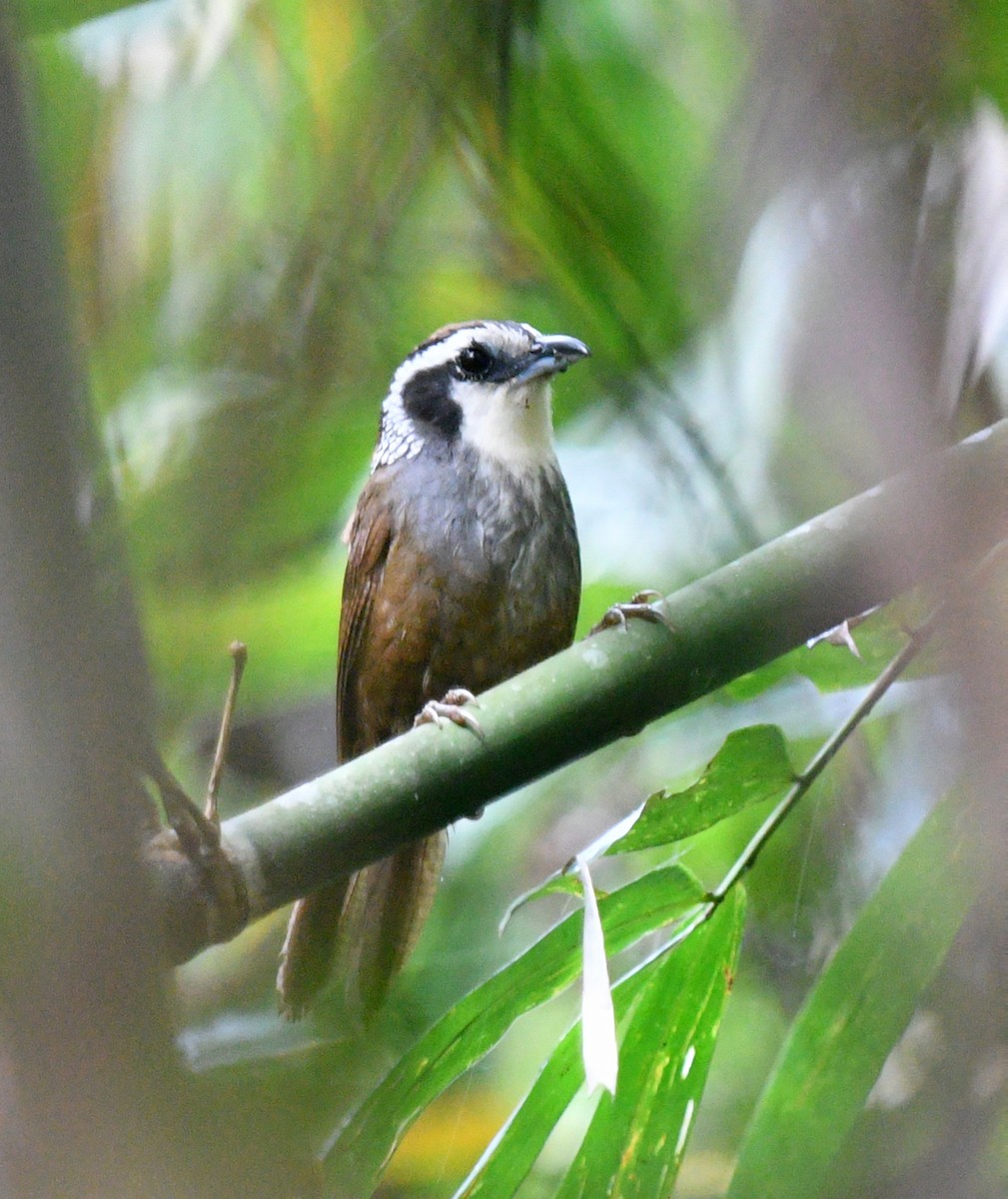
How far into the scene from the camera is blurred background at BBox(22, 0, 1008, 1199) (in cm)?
212

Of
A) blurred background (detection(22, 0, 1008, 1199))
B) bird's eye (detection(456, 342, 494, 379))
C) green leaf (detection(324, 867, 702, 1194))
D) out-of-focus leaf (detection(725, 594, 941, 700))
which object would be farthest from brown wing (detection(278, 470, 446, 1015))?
out-of-focus leaf (detection(725, 594, 941, 700))

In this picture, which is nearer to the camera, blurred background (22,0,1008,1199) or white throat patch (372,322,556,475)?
blurred background (22,0,1008,1199)

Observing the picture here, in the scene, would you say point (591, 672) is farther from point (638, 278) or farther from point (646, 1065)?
point (638, 278)

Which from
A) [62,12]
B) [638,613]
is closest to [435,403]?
[62,12]

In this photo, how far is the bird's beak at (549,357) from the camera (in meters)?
2.42

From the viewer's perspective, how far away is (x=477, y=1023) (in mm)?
1613

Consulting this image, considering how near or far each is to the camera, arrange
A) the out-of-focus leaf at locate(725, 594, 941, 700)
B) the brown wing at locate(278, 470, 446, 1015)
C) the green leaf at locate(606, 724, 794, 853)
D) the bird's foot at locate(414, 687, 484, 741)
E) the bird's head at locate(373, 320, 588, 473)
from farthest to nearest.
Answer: the bird's head at locate(373, 320, 588, 473) → the brown wing at locate(278, 470, 446, 1015) → the out-of-focus leaf at locate(725, 594, 941, 700) → the green leaf at locate(606, 724, 794, 853) → the bird's foot at locate(414, 687, 484, 741)

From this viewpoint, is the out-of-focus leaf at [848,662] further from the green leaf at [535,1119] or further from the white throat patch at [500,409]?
the white throat patch at [500,409]

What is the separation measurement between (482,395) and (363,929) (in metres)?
0.98

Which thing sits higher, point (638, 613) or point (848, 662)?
point (638, 613)

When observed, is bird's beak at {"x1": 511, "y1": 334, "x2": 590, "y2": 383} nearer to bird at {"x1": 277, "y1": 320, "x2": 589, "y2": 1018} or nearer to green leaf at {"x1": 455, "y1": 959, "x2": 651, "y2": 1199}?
bird at {"x1": 277, "y1": 320, "x2": 589, "y2": 1018}

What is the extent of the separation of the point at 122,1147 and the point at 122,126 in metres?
2.36

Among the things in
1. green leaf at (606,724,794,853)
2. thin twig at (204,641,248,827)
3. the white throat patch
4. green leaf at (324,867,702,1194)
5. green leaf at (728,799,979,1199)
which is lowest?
green leaf at (728,799,979,1199)

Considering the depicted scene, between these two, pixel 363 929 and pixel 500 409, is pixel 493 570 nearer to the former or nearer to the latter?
pixel 500 409
